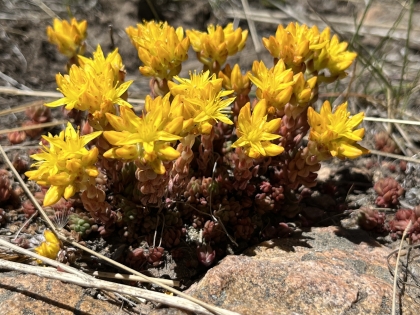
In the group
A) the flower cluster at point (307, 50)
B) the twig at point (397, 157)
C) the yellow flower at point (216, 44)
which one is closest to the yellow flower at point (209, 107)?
the yellow flower at point (216, 44)

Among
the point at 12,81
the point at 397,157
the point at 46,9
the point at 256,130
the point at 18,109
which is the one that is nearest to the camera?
the point at 256,130

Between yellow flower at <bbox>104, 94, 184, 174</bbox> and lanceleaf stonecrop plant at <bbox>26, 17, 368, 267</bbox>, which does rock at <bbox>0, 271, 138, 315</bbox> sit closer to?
lanceleaf stonecrop plant at <bbox>26, 17, 368, 267</bbox>

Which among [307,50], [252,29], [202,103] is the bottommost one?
[202,103]

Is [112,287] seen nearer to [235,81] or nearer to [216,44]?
[235,81]

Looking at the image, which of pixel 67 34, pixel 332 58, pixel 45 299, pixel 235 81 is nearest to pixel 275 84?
pixel 235 81

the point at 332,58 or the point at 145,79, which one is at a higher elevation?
the point at 145,79

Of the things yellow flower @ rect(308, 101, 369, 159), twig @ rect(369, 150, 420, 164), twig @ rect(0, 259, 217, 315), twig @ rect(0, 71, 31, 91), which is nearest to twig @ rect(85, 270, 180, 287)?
twig @ rect(0, 259, 217, 315)

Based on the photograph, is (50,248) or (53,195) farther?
(50,248)
